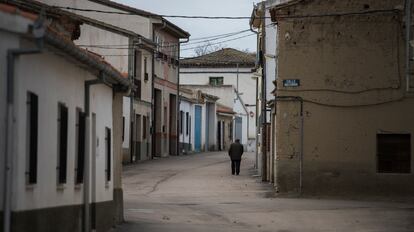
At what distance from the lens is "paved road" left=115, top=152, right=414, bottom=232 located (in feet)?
57.5

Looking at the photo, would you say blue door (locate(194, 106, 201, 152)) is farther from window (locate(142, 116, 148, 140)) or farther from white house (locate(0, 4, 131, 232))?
white house (locate(0, 4, 131, 232))

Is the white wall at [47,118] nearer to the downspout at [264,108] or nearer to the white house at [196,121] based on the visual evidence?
the downspout at [264,108]

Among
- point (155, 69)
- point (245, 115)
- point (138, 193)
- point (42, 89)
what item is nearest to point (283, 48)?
point (138, 193)

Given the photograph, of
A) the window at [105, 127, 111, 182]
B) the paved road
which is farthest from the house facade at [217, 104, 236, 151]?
the window at [105, 127, 111, 182]

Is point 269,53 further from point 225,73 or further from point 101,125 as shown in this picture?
point 225,73

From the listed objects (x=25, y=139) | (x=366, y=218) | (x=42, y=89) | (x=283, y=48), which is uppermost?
(x=283, y=48)

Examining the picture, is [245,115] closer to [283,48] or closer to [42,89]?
[283,48]

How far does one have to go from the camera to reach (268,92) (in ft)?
113

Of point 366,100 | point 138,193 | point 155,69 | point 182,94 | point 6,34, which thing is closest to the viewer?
point 6,34

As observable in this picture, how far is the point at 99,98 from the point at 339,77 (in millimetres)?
12834

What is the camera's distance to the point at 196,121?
5906 centimetres

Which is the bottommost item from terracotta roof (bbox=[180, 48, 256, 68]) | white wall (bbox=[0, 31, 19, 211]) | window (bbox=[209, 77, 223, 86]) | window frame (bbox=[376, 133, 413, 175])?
window frame (bbox=[376, 133, 413, 175])

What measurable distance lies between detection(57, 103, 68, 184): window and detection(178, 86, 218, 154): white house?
40.2 metres

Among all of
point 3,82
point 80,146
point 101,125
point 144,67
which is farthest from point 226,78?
point 3,82
